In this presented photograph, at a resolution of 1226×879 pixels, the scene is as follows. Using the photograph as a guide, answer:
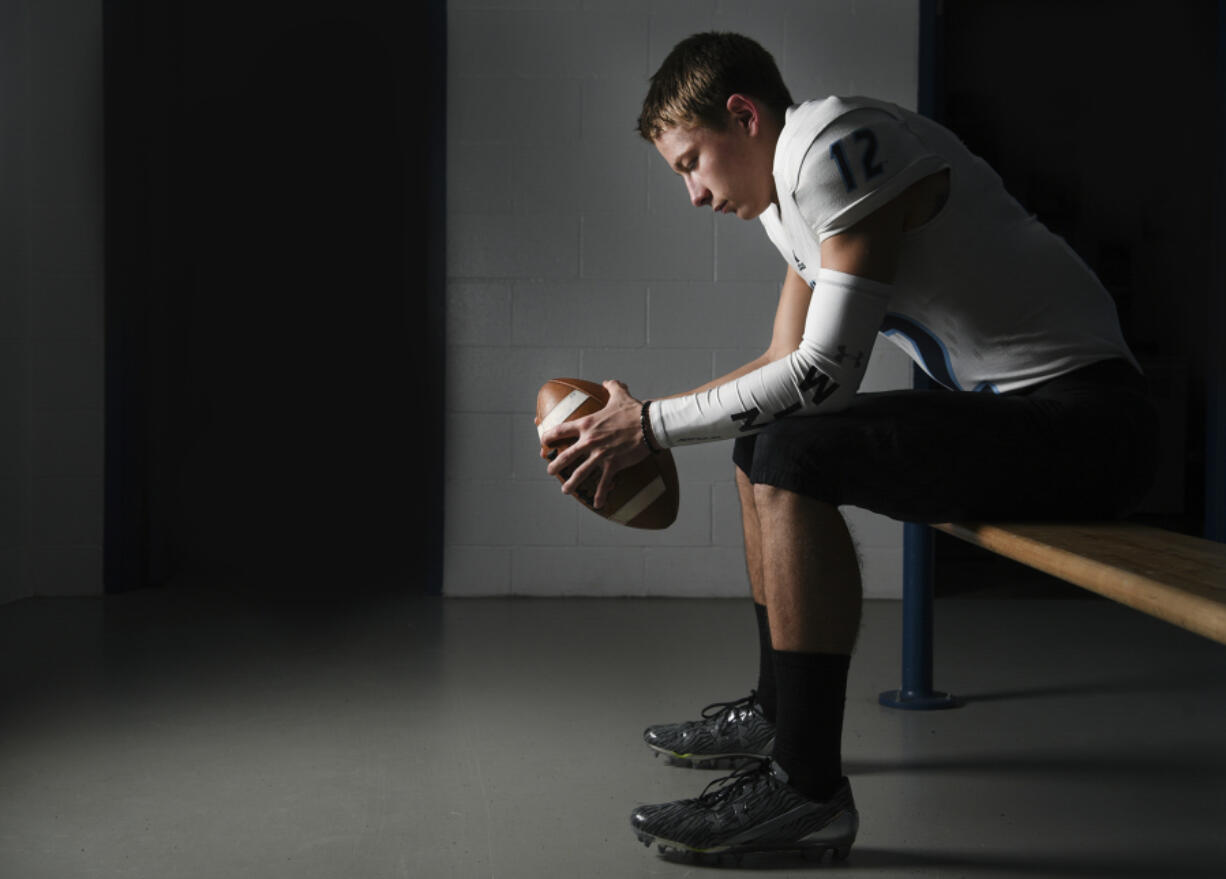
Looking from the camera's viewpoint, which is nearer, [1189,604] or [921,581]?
[1189,604]

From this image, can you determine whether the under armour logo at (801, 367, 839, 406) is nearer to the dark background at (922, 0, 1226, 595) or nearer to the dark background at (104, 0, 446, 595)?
the dark background at (104, 0, 446, 595)

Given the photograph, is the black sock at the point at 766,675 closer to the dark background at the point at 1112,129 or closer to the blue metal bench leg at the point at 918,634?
the blue metal bench leg at the point at 918,634

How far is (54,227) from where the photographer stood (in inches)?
145

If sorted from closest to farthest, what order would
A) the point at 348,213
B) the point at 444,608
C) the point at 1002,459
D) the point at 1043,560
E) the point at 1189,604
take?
the point at 1189,604 → the point at 1043,560 → the point at 1002,459 → the point at 444,608 → the point at 348,213

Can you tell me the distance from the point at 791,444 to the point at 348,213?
4.72 metres

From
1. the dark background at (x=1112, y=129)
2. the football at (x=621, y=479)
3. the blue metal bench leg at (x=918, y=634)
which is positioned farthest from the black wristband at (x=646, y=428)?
the dark background at (x=1112, y=129)

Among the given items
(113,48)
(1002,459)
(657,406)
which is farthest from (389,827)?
(113,48)

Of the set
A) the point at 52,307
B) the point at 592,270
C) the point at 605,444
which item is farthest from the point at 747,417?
the point at 52,307

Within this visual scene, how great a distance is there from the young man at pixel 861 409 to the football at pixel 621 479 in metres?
0.08

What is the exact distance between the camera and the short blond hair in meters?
1.73

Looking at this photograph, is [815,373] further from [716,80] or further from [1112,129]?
[1112,129]

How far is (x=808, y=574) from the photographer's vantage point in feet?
5.06

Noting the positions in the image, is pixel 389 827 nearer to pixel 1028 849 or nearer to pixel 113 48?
pixel 1028 849

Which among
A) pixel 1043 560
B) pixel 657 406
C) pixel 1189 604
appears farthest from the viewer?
pixel 657 406
